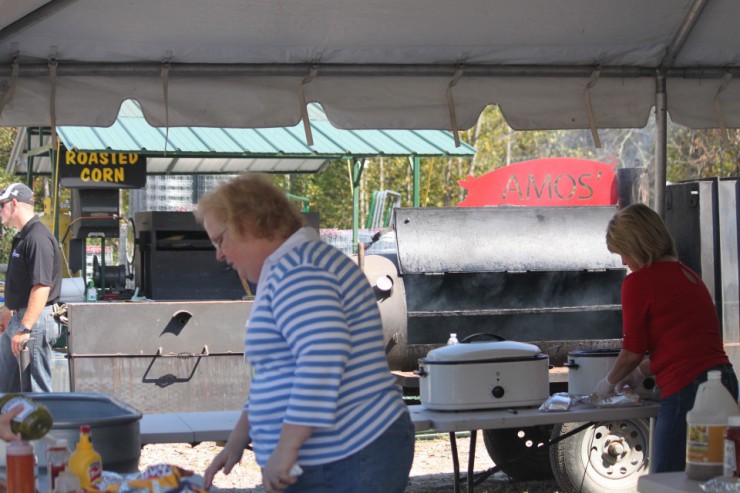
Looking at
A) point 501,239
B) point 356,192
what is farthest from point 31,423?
point 356,192

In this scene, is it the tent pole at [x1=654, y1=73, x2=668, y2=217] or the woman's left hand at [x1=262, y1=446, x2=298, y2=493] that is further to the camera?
the tent pole at [x1=654, y1=73, x2=668, y2=217]

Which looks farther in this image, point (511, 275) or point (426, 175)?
point (426, 175)

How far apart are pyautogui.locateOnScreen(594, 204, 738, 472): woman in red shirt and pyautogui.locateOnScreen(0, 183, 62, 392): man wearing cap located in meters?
4.08

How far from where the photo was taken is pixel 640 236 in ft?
12.4

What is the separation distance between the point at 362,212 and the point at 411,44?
19671 millimetres

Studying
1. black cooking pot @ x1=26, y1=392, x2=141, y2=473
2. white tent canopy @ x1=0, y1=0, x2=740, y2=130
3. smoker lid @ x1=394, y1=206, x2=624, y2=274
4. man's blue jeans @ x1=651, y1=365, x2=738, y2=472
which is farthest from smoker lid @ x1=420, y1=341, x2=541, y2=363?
smoker lid @ x1=394, y1=206, x2=624, y2=274

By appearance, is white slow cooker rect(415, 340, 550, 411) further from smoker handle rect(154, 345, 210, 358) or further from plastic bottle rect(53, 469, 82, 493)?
smoker handle rect(154, 345, 210, 358)

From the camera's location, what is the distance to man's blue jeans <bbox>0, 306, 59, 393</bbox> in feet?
21.7

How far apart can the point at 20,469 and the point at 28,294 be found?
15.1ft

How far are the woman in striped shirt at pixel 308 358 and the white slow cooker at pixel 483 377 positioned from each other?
1.61 m

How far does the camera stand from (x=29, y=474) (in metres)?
2.27

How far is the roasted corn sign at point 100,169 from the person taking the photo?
484 inches

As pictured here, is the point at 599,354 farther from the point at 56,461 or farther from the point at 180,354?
the point at 180,354

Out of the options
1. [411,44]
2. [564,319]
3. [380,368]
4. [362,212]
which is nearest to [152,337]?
[564,319]
